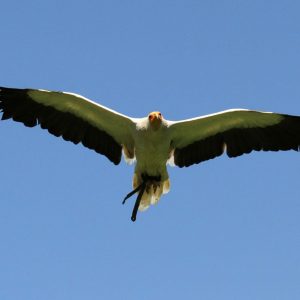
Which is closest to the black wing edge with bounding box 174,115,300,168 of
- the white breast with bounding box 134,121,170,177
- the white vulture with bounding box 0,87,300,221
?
the white vulture with bounding box 0,87,300,221

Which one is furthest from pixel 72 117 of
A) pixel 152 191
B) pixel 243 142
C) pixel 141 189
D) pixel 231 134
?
pixel 243 142

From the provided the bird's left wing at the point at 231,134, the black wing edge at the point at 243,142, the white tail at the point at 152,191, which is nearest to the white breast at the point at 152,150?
the white tail at the point at 152,191

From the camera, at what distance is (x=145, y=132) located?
24.1 m

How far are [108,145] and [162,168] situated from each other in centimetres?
103

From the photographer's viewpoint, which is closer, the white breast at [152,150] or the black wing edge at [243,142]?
the white breast at [152,150]

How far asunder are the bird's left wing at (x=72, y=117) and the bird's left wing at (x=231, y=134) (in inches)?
34.4

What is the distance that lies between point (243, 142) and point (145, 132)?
1740 mm

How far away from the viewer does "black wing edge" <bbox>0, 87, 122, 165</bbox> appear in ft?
80.2

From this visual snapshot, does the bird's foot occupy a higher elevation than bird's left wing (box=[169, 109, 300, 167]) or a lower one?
lower

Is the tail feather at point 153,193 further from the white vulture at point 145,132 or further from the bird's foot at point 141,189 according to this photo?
the bird's foot at point 141,189

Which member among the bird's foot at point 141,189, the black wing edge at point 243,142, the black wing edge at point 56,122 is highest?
the black wing edge at point 243,142

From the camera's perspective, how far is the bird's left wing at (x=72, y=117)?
24.5 m

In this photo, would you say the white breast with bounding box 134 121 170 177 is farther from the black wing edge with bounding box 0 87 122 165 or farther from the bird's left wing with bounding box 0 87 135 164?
the black wing edge with bounding box 0 87 122 165

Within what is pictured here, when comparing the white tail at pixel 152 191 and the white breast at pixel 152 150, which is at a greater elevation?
the white breast at pixel 152 150
